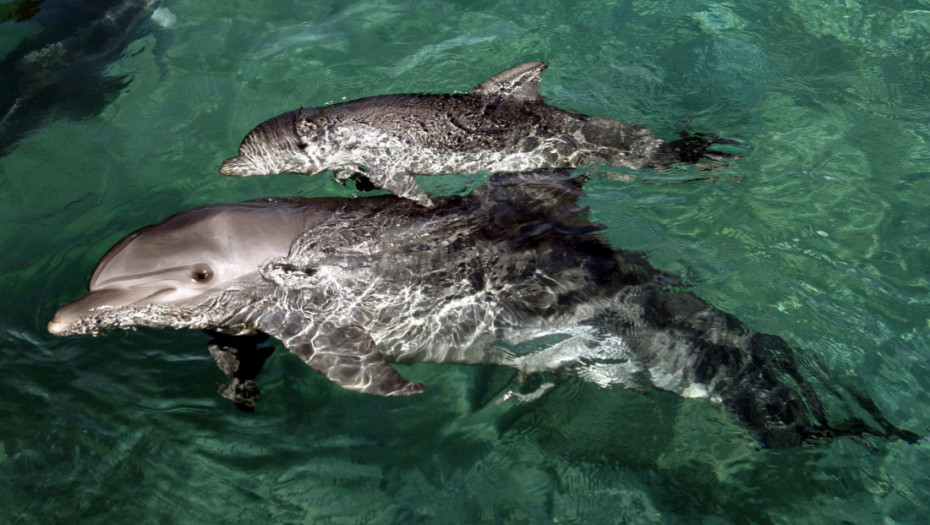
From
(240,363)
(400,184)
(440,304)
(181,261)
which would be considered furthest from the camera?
(400,184)

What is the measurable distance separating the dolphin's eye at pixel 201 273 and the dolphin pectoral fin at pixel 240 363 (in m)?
0.52

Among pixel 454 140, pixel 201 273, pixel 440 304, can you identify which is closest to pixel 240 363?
pixel 201 273

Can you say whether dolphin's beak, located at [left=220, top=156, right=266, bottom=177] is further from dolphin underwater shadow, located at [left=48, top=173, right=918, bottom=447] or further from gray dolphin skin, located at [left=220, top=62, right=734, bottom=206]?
dolphin underwater shadow, located at [left=48, top=173, right=918, bottom=447]

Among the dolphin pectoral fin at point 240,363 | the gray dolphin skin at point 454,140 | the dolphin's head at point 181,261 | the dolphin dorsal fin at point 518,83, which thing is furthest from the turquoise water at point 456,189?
the dolphin dorsal fin at point 518,83

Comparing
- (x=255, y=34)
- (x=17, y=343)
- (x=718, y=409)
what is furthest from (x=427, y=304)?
(x=255, y=34)

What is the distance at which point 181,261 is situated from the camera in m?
5.77

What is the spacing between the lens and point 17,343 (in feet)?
21.0

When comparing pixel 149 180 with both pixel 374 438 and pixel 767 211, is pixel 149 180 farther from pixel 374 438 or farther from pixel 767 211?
pixel 767 211

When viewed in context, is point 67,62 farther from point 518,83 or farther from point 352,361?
point 352,361

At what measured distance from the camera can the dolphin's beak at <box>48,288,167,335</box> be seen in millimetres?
5387

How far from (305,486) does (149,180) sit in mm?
4461

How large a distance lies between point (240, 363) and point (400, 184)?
7.84 feet

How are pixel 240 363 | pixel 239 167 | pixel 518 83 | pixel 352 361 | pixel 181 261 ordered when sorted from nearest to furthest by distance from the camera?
pixel 352 361, pixel 181 261, pixel 240 363, pixel 239 167, pixel 518 83

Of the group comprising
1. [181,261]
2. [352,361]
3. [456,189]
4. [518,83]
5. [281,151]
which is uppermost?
[518,83]
